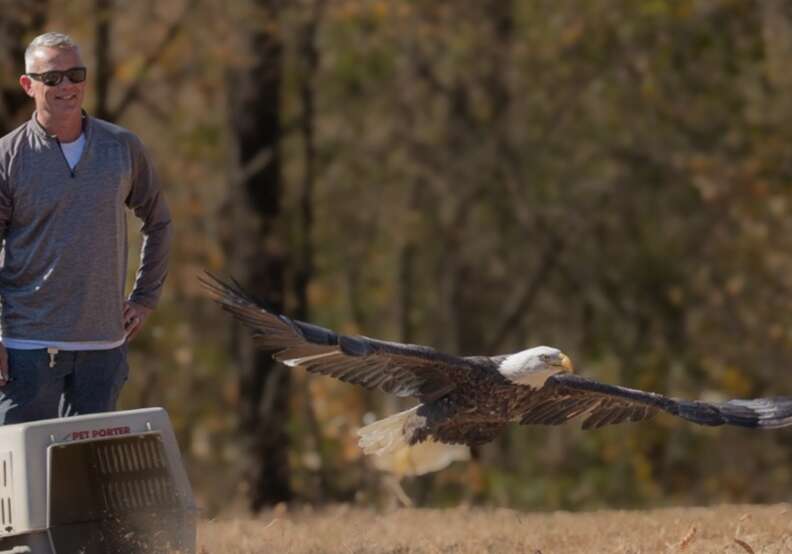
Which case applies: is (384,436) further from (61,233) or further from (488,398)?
(61,233)

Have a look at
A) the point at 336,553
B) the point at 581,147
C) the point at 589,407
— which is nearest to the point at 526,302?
the point at 581,147

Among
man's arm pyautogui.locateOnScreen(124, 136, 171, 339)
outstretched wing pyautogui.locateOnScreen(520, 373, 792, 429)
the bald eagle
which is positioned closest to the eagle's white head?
the bald eagle

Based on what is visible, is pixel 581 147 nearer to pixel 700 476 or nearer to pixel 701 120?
pixel 701 120

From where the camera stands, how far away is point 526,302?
1983 centimetres

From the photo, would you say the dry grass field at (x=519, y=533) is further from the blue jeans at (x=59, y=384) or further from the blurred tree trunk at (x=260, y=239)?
the blurred tree trunk at (x=260, y=239)

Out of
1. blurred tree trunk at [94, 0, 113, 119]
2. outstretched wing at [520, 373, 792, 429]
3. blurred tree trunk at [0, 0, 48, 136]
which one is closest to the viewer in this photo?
outstretched wing at [520, 373, 792, 429]

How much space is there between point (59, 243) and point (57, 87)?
54 cm

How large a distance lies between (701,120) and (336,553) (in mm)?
14269

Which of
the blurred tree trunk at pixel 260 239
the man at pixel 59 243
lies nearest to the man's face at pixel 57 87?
the man at pixel 59 243

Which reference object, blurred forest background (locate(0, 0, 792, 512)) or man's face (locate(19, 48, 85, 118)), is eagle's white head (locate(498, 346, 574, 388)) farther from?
blurred forest background (locate(0, 0, 792, 512))

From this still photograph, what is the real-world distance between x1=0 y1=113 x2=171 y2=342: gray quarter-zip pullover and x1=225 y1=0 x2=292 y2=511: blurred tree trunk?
27.1ft

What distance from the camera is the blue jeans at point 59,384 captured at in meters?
5.62

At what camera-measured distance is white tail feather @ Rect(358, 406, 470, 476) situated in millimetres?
7531

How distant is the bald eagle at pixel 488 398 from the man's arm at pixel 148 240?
0.74 metres
